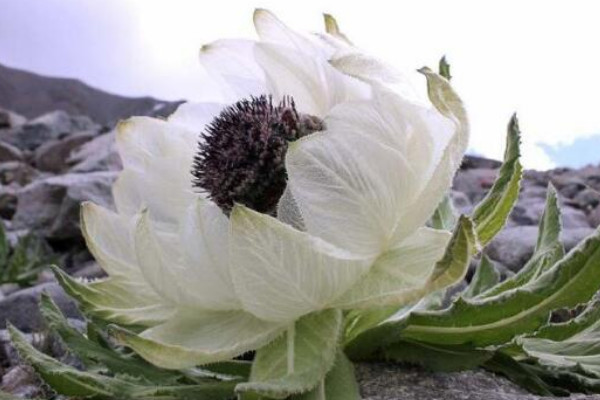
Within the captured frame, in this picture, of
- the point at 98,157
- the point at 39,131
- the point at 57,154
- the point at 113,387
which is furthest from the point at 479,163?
the point at 113,387

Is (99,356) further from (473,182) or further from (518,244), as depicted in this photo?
(473,182)

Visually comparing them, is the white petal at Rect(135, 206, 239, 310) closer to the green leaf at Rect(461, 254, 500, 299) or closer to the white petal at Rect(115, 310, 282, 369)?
the white petal at Rect(115, 310, 282, 369)

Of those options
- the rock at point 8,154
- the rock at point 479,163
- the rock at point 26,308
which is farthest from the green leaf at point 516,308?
the rock at point 8,154

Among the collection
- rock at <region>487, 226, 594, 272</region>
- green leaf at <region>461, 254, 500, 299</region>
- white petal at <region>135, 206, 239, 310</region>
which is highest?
white petal at <region>135, 206, 239, 310</region>

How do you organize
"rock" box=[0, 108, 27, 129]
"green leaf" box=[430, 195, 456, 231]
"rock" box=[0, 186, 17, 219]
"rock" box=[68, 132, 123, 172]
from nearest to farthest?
"green leaf" box=[430, 195, 456, 231], "rock" box=[0, 186, 17, 219], "rock" box=[68, 132, 123, 172], "rock" box=[0, 108, 27, 129]

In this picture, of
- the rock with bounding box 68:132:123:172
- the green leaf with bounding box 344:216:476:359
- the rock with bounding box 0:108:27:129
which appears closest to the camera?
the green leaf with bounding box 344:216:476:359

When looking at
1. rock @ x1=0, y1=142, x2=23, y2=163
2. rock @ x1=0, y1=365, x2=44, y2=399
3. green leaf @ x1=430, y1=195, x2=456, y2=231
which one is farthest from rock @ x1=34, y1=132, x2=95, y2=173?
green leaf @ x1=430, y1=195, x2=456, y2=231

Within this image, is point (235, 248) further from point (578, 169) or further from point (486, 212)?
point (578, 169)
